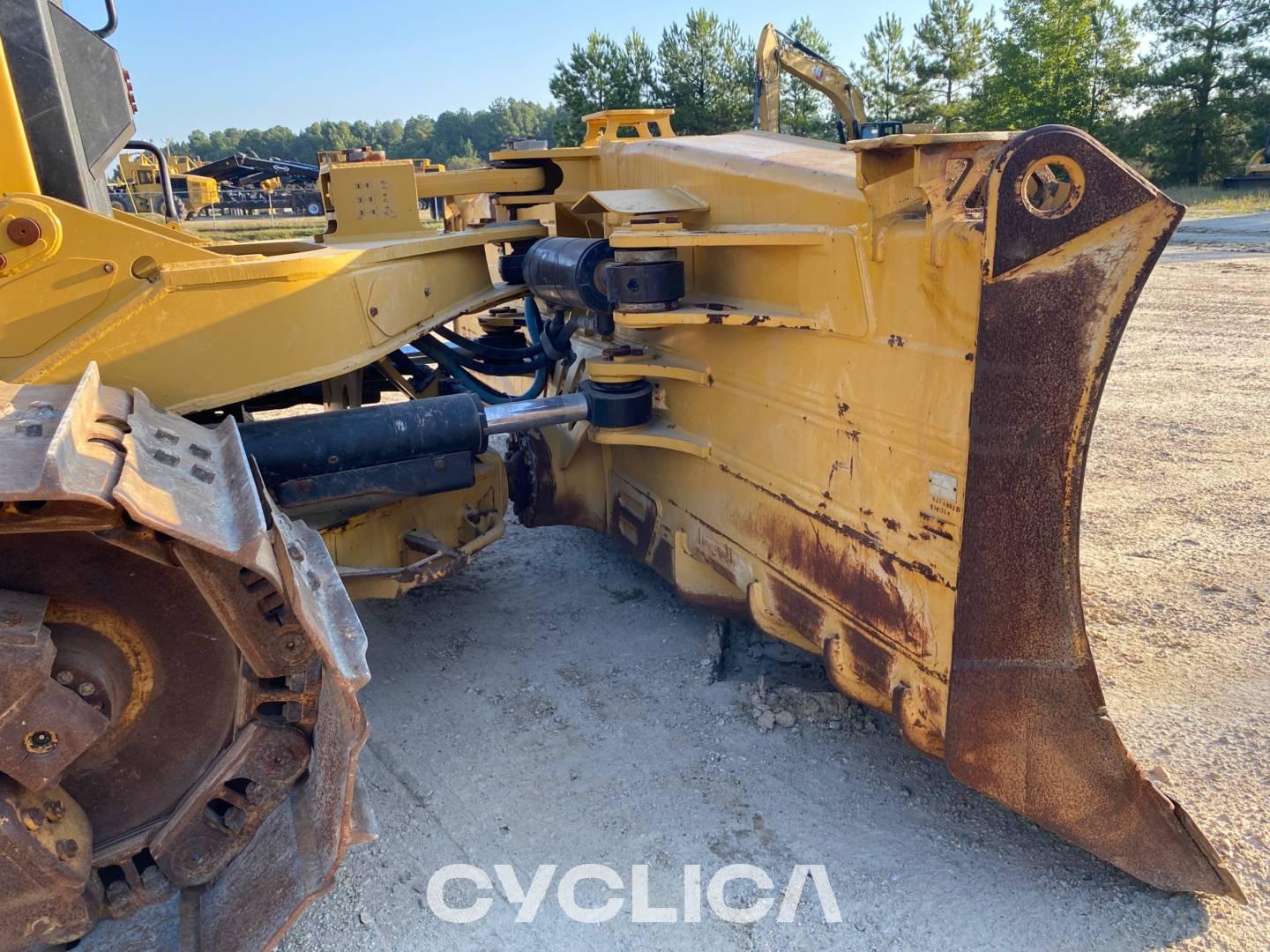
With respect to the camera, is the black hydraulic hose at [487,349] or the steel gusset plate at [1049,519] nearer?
the steel gusset plate at [1049,519]

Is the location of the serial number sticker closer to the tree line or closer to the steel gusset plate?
the steel gusset plate

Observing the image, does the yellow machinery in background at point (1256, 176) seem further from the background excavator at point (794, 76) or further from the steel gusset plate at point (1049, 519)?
the steel gusset plate at point (1049, 519)

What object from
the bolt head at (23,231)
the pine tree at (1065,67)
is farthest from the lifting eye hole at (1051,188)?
the pine tree at (1065,67)

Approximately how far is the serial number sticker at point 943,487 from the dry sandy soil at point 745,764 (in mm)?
895

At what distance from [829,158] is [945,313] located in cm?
91

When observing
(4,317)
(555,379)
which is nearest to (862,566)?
(555,379)

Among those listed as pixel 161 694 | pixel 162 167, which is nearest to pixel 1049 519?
pixel 161 694

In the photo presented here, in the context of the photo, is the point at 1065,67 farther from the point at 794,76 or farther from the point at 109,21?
the point at 109,21

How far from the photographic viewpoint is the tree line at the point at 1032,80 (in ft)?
88.7

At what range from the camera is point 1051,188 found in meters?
Answer: 1.88

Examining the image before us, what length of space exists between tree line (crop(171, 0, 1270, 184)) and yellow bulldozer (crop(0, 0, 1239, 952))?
26700 millimetres

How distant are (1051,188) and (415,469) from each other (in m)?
1.89

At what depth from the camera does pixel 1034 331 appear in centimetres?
192

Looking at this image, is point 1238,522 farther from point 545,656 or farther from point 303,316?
point 303,316
